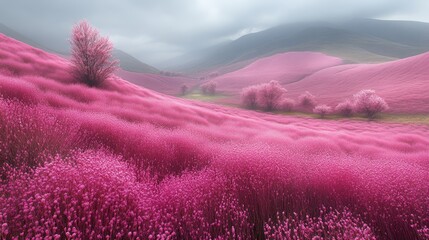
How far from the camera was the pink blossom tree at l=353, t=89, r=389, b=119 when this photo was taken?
107 ft

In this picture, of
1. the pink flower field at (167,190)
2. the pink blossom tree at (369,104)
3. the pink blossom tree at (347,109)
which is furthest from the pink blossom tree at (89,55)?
the pink blossom tree at (347,109)

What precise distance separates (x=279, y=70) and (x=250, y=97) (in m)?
51.4

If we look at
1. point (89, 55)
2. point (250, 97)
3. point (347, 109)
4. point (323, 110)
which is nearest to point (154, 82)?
point (250, 97)

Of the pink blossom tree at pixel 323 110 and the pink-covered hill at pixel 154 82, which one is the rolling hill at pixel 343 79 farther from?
the pink-covered hill at pixel 154 82

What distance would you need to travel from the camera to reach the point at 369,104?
32.8 metres

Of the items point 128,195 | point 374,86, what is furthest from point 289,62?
point 128,195

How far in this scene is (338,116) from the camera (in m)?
36.6

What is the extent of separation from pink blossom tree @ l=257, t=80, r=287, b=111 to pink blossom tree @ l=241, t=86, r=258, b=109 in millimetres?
1722

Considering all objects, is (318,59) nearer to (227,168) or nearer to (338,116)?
(338,116)

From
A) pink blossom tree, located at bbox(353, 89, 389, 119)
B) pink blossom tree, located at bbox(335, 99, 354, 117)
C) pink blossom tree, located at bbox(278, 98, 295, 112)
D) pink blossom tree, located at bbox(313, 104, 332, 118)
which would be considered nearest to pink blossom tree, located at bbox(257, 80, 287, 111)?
pink blossom tree, located at bbox(278, 98, 295, 112)

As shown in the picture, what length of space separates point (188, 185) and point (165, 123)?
490 cm

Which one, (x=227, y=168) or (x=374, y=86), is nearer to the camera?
(x=227, y=168)

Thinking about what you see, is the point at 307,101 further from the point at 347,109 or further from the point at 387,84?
the point at 387,84

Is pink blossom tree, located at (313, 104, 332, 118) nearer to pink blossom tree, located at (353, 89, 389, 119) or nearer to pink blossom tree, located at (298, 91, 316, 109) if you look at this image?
pink blossom tree, located at (353, 89, 389, 119)
